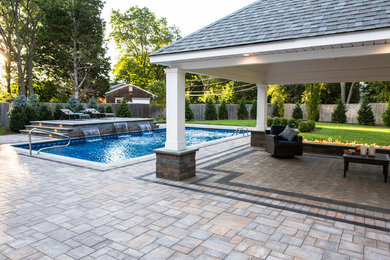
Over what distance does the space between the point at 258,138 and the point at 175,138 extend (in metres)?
4.74

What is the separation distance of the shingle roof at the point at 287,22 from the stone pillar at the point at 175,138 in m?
0.62

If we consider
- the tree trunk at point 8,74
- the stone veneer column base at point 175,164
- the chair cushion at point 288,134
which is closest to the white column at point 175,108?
the stone veneer column base at point 175,164

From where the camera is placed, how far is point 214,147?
30.9 feet

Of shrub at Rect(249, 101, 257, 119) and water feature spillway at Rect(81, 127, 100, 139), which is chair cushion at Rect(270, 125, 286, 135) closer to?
water feature spillway at Rect(81, 127, 100, 139)

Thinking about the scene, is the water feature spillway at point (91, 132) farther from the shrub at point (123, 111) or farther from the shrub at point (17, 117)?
the shrub at point (123, 111)

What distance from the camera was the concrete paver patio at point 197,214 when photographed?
2922 millimetres

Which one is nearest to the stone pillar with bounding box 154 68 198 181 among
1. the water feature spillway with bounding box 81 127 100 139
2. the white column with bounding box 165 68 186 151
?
the white column with bounding box 165 68 186 151

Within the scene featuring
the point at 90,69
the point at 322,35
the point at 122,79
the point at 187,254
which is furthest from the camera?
the point at 122,79

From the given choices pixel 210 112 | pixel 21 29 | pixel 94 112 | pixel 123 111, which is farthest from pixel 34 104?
pixel 210 112

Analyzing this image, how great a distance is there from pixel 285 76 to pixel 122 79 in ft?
103

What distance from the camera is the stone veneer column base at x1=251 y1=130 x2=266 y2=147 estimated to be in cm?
931

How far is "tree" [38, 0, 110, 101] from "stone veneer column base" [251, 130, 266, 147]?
18.4m

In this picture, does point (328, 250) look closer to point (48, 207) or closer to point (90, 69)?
point (48, 207)

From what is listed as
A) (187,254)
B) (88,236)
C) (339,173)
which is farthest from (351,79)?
(88,236)
